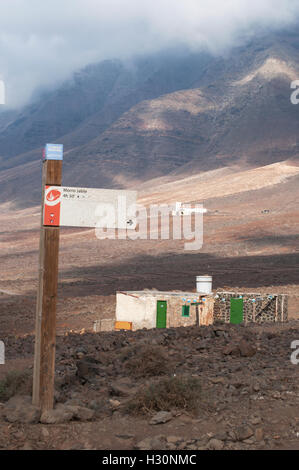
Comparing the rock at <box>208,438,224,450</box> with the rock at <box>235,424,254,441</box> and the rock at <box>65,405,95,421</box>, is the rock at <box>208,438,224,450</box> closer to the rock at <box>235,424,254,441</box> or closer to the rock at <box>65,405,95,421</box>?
the rock at <box>235,424,254,441</box>

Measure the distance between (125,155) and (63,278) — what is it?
8246 cm

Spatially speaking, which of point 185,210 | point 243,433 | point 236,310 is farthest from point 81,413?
point 185,210

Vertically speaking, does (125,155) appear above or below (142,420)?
above

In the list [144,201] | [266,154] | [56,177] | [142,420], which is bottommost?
[142,420]

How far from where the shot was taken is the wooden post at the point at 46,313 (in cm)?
622

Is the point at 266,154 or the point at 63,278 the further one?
the point at 266,154

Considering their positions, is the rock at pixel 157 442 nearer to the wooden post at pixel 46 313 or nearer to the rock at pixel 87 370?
the wooden post at pixel 46 313

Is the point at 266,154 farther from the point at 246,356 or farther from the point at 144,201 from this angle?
the point at 246,356

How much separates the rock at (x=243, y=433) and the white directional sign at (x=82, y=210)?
7.60ft

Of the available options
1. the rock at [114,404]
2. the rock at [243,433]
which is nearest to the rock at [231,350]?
the rock at [114,404]

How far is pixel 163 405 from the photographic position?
20.8 ft

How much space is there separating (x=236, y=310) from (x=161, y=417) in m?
14.6

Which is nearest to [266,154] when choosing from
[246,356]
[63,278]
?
[63,278]

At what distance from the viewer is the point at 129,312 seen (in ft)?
68.0
